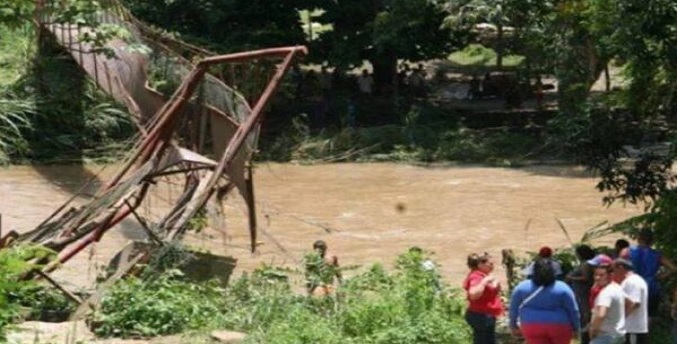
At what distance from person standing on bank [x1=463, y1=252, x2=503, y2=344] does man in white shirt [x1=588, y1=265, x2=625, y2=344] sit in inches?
42.4

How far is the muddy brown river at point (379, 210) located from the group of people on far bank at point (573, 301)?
668 cm

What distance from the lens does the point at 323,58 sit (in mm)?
34812

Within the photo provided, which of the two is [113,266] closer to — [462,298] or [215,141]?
[215,141]

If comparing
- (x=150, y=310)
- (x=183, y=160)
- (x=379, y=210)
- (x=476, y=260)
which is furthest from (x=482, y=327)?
(x=379, y=210)

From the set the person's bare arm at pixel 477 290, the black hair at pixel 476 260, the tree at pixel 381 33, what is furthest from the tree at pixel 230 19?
the person's bare arm at pixel 477 290

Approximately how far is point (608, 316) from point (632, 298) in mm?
447

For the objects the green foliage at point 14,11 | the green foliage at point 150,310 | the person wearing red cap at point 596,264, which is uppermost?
the green foliage at point 14,11

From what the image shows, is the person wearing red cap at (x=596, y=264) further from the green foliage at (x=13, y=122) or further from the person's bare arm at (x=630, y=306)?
the green foliage at (x=13, y=122)

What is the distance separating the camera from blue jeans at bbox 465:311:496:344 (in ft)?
36.1

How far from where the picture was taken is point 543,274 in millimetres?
9625

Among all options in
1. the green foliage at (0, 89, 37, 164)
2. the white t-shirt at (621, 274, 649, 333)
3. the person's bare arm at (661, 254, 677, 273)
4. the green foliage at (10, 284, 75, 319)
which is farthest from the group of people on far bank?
→ the green foliage at (0, 89, 37, 164)

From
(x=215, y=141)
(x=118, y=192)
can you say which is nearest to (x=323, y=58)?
(x=215, y=141)

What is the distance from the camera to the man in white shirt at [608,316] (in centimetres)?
990

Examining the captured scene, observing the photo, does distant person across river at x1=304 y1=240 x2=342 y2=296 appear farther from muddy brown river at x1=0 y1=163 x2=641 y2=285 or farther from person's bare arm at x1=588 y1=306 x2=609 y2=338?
muddy brown river at x1=0 y1=163 x2=641 y2=285
